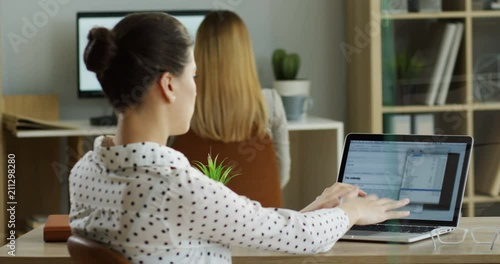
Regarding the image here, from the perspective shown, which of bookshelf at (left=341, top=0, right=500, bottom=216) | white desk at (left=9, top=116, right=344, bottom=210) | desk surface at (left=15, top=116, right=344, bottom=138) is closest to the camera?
bookshelf at (left=341, top=0, right=500, bottom=216)

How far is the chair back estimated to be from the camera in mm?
2451

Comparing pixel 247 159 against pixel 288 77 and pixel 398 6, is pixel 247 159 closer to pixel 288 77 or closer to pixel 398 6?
pixel 398 6

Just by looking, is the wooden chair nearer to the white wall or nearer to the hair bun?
the hair bun

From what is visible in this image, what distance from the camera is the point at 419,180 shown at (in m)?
1.73

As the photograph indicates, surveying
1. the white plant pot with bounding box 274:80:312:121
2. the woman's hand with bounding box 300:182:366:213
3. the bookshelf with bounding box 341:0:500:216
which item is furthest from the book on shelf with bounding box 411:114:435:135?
the woman's hand with bounding box 300:182:366:213

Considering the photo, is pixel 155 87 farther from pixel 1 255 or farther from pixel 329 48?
pixel 329 48

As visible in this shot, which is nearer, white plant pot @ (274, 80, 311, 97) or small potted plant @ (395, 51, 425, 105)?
small potted plant @ (395, 51, 425, 105)

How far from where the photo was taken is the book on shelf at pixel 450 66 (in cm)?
240

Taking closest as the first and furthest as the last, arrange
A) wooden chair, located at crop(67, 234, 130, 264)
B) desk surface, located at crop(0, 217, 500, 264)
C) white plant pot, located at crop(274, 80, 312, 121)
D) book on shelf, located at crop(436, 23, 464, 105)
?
wooden chair, located at crop(67, 234, 130, 264) < desk surface, located at crop(0, 217, 500, 264) < book on shelf, located at crop(436, 23, 464, 105) < white plant pot, located at crop(274, 80, 312, 121)

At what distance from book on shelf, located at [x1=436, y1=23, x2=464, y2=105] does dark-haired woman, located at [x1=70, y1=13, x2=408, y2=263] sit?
1.20m

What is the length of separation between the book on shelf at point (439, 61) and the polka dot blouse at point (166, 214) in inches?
55.4

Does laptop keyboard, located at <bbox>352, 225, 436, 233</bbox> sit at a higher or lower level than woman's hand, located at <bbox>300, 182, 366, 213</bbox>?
lower

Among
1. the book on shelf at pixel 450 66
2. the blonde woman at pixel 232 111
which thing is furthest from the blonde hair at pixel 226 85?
the book on shelf at pixel 450 66

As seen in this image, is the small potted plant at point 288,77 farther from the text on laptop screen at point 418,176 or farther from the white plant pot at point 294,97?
the text on laptop screen at point 418,176
